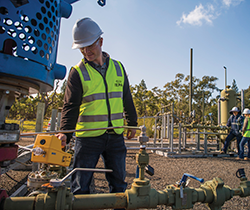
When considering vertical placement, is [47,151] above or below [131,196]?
above

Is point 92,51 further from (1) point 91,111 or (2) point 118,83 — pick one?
(1) point 91,111

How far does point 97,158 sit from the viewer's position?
68.7 inches

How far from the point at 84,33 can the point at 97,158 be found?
3.60 feet

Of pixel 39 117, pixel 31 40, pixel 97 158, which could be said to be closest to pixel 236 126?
pixel 39 117

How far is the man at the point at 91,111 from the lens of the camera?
1.69m

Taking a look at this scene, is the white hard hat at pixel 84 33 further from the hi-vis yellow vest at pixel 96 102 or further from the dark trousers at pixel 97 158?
the dark trousers at pixel 97 158

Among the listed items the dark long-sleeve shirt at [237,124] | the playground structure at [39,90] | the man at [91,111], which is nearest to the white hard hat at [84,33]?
the man at [91,111]

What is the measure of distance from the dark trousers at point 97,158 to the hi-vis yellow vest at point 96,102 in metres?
0.07

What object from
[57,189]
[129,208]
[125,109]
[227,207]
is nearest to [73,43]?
[125,109]

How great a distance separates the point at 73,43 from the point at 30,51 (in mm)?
588

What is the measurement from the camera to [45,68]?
53.0 inches

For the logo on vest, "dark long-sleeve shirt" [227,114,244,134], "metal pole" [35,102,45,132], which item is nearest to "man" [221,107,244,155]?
"dark long-sleeve shirt" [227,114,244,134]

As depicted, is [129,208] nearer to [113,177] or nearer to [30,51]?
[113,177]

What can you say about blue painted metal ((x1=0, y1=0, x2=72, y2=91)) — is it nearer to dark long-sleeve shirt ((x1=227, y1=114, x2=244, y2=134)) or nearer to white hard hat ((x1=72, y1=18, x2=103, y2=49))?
white hard hat ((x1=72, y1=18, x2=103, y2=49))
